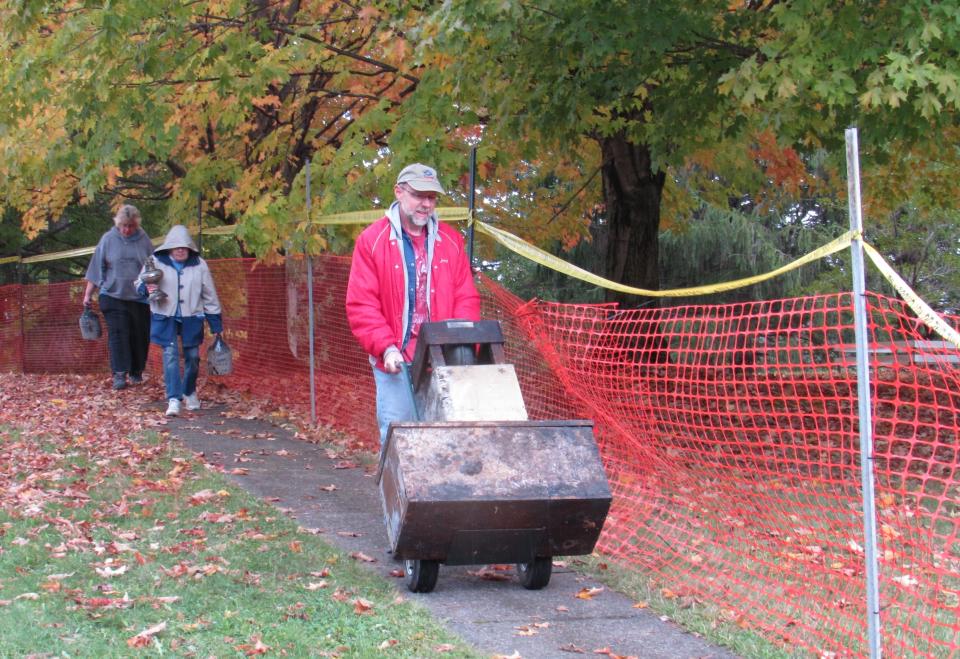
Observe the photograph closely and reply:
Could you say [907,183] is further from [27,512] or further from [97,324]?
[27,512]

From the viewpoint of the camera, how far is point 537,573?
5.20 metres

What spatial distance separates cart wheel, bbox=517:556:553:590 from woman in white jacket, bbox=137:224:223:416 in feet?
19.9

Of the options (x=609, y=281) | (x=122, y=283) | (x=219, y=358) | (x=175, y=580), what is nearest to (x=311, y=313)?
(x=219, y=358)

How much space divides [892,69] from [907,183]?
7.57 meters

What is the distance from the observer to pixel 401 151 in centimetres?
998

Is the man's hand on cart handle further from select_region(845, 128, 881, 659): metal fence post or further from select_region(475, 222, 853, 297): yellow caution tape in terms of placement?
select_region(845, 128, 881, 659): metal fence post

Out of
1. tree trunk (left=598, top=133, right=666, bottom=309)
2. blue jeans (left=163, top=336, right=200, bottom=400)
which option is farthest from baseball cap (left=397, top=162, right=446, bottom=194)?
tree trunk (left=598, top=133, right=666, bottom=309)

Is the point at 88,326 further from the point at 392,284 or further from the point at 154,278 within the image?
the point at 392,284

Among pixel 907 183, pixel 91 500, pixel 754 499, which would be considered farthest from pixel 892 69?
pixel 907 183

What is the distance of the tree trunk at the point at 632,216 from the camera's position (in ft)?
41.5

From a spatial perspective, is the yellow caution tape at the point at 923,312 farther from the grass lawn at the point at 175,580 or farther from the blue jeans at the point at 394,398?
the blue jeans at the point at 394,398

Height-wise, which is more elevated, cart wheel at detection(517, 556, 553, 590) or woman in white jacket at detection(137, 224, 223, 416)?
woman in white jacket at detection(137, 224, 223, 416)

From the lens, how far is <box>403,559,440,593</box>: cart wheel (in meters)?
5.05

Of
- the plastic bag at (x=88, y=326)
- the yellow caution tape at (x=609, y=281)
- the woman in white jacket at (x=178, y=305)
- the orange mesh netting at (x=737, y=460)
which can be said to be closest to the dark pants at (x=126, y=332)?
the plastic bag at (x=88, y=326)
